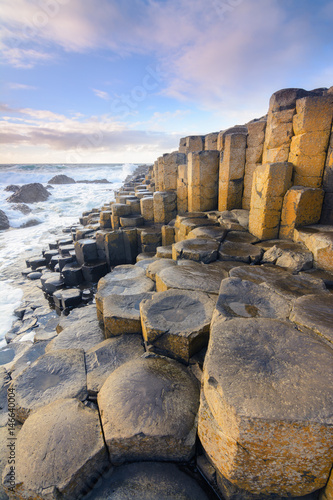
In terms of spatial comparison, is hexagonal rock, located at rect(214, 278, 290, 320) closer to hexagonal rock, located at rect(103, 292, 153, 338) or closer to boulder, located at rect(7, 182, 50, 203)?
hexagonal rock, located at rect(103, 292, 153, 338)

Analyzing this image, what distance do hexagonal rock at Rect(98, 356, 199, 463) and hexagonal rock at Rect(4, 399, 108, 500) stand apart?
0.10 metres

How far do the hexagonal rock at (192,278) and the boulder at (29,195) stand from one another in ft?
81.2

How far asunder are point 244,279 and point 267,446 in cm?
157

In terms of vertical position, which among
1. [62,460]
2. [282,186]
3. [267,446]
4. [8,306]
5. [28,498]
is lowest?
[8,306]

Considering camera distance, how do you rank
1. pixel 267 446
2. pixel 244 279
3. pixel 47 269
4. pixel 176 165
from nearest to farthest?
pixel 267 446 < pixel 244 279 < pixel 176 165 < pixel 47 269

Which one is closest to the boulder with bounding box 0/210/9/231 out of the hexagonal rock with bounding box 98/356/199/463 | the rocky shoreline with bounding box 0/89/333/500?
the rocky shoreline with bounding box 0/89/333/500

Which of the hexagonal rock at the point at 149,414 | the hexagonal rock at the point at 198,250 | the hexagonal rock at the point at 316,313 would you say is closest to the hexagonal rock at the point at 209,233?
the hexagonal rock at the point at 198,250

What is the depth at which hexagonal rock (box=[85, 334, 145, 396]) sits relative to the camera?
6.96ft

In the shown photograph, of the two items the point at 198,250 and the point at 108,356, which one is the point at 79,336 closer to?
the point at 108,356

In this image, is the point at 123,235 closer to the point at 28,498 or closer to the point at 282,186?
the point at 282,186

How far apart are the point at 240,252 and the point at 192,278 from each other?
1049 mm

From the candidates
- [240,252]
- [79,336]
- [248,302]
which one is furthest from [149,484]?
[240,252]

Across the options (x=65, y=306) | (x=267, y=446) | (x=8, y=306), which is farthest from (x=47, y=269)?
(x=267, y=446)

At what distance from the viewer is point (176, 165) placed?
696cm
